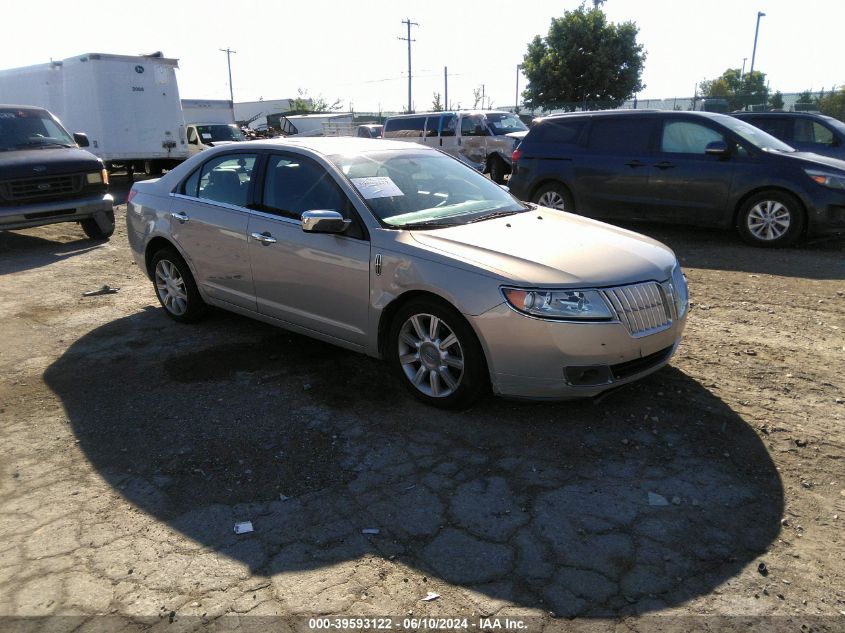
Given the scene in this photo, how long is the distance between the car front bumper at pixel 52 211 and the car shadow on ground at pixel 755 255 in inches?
334

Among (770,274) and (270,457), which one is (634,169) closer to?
(770,274)

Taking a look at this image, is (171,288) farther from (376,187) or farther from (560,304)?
(560,304)

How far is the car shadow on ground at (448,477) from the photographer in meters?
2.75

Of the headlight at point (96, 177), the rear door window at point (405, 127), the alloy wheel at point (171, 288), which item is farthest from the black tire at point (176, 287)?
the rear door window at point (405, 127)

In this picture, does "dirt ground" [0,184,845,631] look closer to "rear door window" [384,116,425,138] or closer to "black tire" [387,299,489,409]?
"black tire" [387,299,489,409]

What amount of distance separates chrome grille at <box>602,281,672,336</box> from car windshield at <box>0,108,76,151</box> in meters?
9.73

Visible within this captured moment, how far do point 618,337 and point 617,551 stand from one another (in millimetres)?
1237

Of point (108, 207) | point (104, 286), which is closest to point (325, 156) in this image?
point (104, 286)

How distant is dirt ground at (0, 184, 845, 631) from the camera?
2.54 m

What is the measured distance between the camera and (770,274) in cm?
714

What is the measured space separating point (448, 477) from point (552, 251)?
148 cm

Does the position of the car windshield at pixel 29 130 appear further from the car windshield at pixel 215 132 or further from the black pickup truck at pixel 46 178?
the car windshield at pixel 215 132

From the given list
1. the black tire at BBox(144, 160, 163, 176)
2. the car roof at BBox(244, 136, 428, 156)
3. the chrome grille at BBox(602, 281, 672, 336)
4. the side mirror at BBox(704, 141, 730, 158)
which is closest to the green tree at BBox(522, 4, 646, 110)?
the black tire at BBox(144, 160, 163, 176)

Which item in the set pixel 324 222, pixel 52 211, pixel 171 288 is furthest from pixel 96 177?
pixel 324 222
